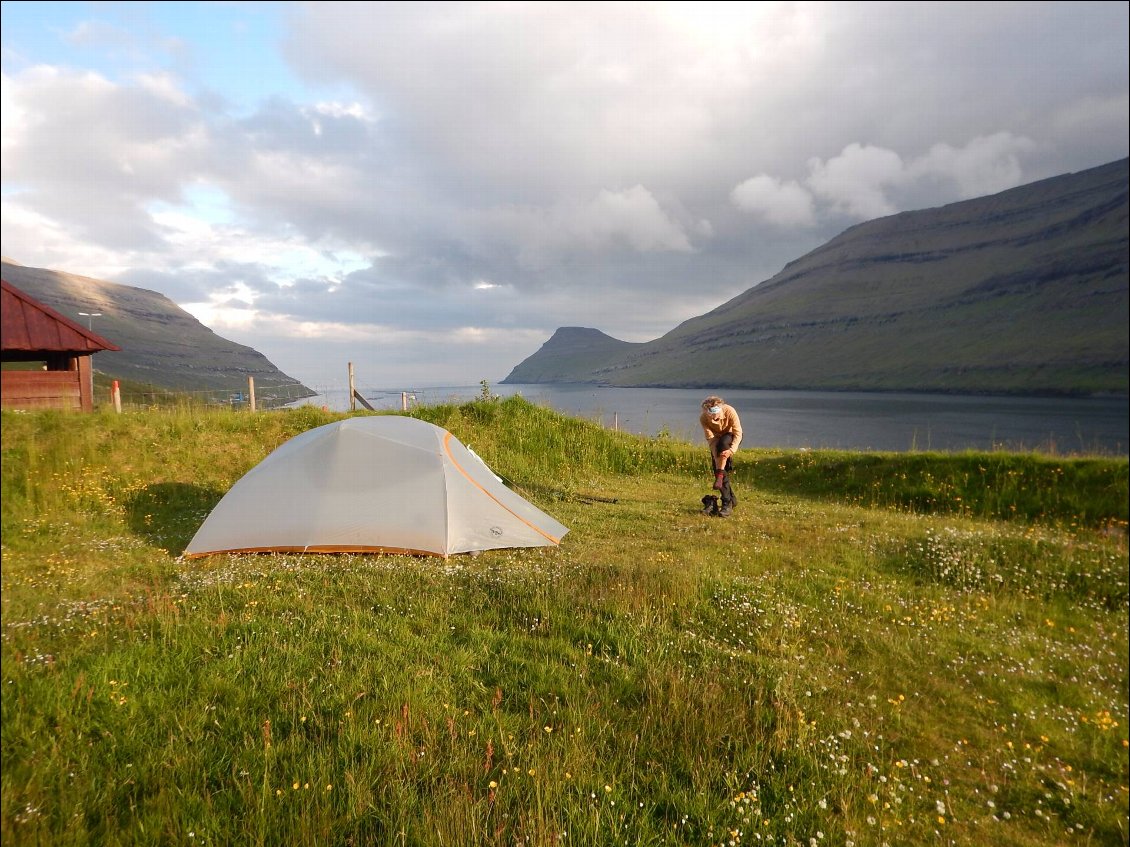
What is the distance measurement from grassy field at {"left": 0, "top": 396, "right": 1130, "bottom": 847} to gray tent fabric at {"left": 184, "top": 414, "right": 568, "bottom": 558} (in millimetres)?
555

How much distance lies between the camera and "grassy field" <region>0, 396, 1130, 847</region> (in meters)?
3.29

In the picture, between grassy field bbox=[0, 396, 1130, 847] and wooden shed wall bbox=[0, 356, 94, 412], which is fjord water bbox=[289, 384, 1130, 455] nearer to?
wooden shed wall bbox=[0, 356, 94, 412]

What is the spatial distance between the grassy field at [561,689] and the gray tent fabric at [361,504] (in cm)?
55

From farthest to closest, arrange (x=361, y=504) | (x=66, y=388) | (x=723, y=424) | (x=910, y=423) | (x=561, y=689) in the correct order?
(x=910, y=423), (x=66, y=388), (x=723, y=424), (x=361, y=504), (x=561, y=689)

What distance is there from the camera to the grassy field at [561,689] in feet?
10.8

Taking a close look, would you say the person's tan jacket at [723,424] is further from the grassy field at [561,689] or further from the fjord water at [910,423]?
the fjord water at [910,423]

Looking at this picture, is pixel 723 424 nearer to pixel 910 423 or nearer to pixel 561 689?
pixel 561 689

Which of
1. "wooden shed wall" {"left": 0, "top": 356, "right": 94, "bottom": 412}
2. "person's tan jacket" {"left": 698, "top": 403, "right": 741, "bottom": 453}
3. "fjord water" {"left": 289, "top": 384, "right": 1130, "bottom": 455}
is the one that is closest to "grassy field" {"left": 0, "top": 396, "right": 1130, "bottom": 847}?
"person's tan jacket" {"left": 698, "top": 403, "right": 741, "bottom": 453}

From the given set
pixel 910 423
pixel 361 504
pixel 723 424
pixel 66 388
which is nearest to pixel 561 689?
pixel 361 504

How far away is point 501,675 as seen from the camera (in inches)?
203

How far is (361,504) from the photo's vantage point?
9672 millimetres

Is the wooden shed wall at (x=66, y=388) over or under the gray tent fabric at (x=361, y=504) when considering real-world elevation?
over

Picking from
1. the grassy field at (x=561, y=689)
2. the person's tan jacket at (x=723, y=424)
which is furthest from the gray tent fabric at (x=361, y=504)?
the person's tan jacket at (x=723, y=424)

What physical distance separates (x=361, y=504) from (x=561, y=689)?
6147 mm
